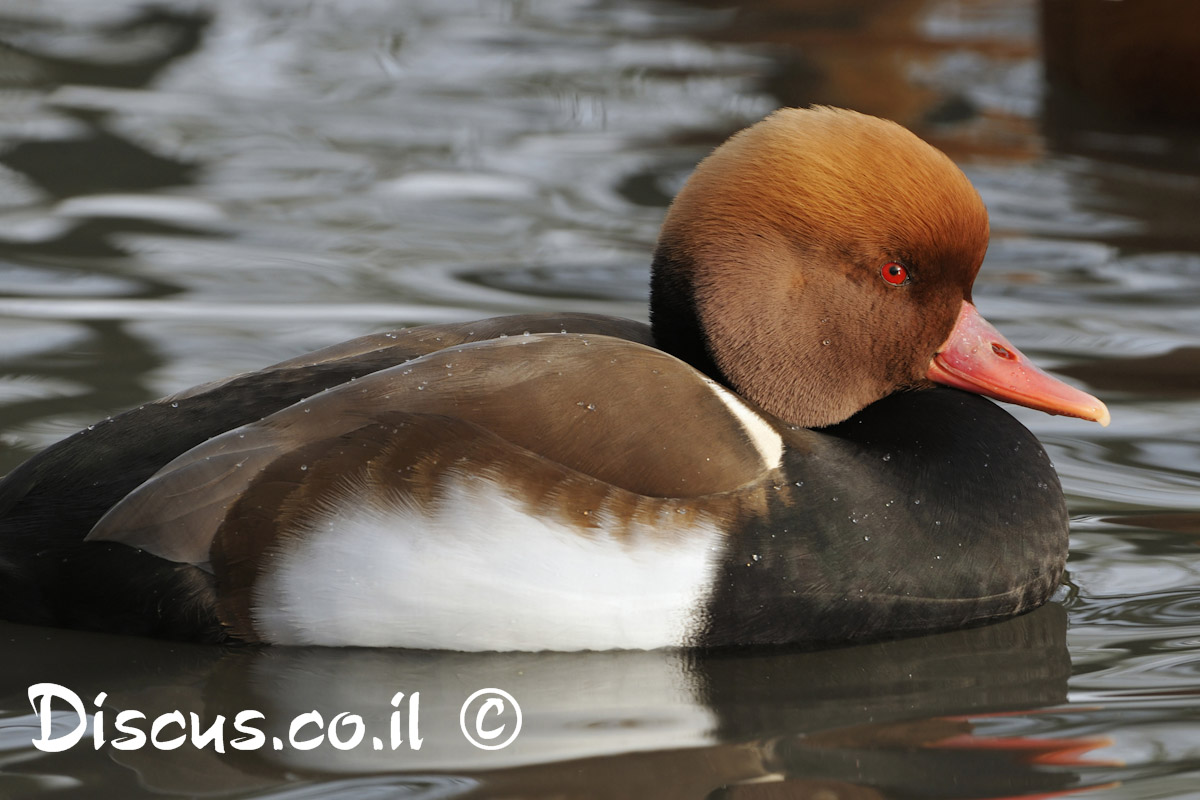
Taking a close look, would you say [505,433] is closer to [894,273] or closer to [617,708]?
[617,708]

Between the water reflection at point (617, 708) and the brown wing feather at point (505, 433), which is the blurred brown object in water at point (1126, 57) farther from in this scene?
the brown wing feather at point (505, 433)

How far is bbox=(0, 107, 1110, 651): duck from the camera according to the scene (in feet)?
11.6

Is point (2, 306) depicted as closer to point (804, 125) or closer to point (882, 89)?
point (804, 125)

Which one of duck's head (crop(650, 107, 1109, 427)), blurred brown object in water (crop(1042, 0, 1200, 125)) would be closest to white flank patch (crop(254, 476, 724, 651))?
duck's head (crop(650, 107, 1109, 427))

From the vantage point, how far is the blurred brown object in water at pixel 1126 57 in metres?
8.76

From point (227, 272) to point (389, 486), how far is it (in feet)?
11.1

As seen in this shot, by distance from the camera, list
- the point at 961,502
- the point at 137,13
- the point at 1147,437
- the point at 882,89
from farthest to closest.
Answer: the point at 137,13
the point at 882,89
the point at 1147,437
the point at 961,502

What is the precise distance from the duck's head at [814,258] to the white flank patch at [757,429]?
0.40 feet

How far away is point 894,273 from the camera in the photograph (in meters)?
3.88

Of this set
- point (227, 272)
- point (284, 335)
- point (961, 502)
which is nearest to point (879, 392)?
point (961, 502)

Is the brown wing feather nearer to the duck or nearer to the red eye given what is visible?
the duck

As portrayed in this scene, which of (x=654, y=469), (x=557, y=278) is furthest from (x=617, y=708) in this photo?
(x=557, y=278)

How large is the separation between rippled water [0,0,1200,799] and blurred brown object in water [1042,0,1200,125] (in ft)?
0.48

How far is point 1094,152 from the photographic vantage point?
8.73 metres
